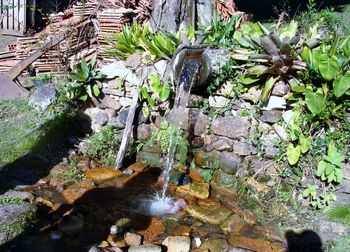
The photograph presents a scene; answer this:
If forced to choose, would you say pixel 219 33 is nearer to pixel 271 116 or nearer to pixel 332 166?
pixel 271 116

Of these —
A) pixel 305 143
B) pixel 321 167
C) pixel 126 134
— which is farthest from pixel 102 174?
pixel 321 167

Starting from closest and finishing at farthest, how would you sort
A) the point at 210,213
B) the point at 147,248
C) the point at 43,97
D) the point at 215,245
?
the point at 147,248 → the point at 215,245 → the point at 210,213 → the point at 43,97

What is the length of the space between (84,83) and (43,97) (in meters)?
0.64

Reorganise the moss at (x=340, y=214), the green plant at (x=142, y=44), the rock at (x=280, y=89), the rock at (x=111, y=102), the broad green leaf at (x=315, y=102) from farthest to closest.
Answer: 1. the rock at (x=111, y=102)
2. the green plant at (x=142, y=44)
3. the rock at (x=280, y=89)
4. the broad green leaf at (x=315, y=102)
5. the moss at (x=340, y=214)

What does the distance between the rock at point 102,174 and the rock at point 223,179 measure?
125 cm

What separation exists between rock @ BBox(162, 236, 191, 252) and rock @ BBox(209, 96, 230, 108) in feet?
6.63

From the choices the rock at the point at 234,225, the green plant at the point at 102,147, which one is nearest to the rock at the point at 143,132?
the green plant at the point at 102,147

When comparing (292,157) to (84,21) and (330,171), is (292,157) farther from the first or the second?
(84,21)

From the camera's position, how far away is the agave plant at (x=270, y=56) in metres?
4.89

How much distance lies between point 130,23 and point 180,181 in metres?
3.36

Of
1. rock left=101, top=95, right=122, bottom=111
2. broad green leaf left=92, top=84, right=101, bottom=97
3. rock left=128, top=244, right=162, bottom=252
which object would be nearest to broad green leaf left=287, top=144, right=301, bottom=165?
rock left=128, top=244, right=162, bottom=252

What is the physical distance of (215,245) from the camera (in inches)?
167

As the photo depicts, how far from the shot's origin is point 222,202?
511 centimetres

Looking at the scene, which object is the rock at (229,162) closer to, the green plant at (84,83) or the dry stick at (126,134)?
the dry stick at (126,134)
